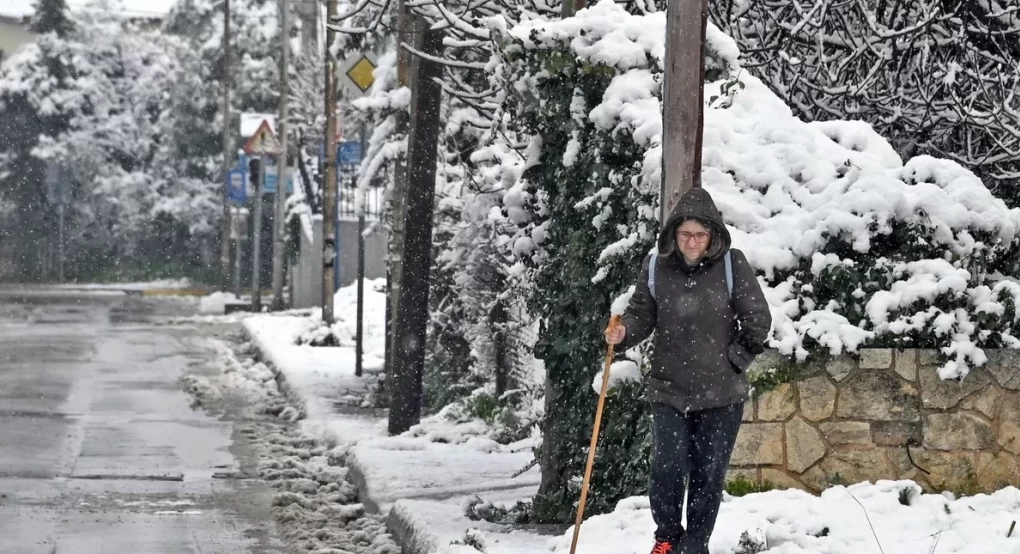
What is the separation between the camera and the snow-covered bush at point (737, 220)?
7664 mm

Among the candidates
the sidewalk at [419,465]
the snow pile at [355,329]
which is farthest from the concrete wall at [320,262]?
the sidewalk at [419,465]

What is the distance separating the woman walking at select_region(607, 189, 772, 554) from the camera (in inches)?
248

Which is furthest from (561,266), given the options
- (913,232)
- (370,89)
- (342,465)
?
(370,89)

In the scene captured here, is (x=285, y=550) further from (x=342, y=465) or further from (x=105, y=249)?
(x=105, y=249)

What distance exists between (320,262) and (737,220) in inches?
912

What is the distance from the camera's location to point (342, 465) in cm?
1143

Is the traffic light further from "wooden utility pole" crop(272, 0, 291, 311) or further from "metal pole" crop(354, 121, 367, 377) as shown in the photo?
"metal pole" crop(354, 121, 367, 377)

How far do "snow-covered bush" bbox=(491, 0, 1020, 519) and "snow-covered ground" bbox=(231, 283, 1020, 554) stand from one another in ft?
2.05

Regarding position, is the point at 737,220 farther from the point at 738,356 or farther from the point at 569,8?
the point at 569,8

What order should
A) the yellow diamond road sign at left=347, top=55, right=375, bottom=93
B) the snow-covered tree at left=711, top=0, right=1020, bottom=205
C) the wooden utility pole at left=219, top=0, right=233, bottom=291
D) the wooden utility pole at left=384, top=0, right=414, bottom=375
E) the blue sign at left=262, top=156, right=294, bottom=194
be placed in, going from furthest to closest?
the wooden utility pole at left=219, top=0, right=233, bottom=291
the blue sign at left=262, top=156, right=294, bottom=194
the yellow diamond road sign at left=347, top=55, right=375, bottom=93
the wooden utility pole at left=384, top=0, right=414, bottom=375
the snow-covered tree at left=711, top=0, right=1020, bottom=205

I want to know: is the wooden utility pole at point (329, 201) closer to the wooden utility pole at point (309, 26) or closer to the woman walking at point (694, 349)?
the wooden utility pole at point (309, 26)

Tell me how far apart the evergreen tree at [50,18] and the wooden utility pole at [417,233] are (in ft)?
125

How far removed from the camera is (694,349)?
250 inches

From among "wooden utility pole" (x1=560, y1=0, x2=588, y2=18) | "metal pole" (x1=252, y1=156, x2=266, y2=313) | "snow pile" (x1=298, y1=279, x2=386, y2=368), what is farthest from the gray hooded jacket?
"metal pole" (x1=252, y1=156, x2=266, y2=313)
